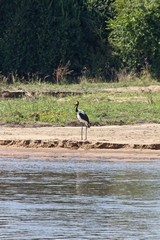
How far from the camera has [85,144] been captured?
19406 mm

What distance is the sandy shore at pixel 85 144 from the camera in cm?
1888

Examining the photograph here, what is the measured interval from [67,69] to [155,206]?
2130 cm

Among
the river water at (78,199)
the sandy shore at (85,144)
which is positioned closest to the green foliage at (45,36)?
the sandy shore at (85,144)

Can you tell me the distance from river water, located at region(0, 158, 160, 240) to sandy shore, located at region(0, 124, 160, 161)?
0.67m

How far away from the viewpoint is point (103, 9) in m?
36.2

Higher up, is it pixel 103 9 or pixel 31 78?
pixel 103 9

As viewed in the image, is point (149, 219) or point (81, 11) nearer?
point (149, 219)

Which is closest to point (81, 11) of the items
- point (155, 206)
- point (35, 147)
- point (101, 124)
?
point (101, 124)

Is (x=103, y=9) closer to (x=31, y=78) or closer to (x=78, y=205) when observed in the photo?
(x=31, y=78)

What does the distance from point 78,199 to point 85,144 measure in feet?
17.8

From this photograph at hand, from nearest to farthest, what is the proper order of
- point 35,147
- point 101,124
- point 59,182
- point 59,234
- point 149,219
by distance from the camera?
point 59,234
point 149,219
point 59,182
point 35,147
point 101,124

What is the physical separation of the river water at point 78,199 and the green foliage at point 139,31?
15640mm

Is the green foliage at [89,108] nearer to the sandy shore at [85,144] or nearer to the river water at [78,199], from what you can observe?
the sandy shore at [85,144]

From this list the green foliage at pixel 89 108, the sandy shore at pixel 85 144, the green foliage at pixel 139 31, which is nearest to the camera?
the sandy shore at pixel 85 144
